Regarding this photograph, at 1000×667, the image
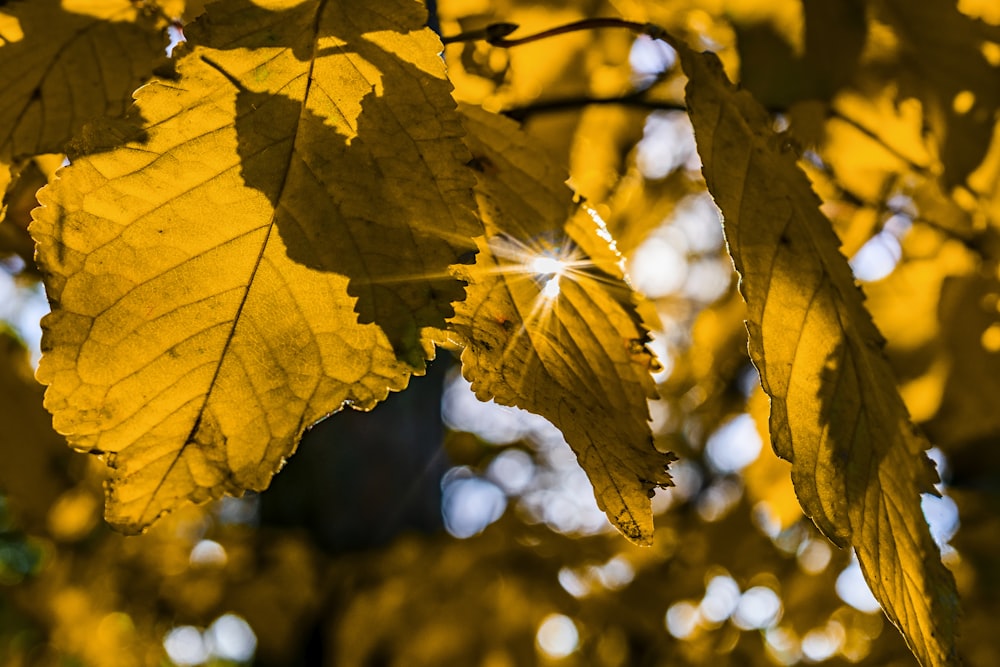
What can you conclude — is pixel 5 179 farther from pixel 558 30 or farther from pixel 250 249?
pixel 558 30

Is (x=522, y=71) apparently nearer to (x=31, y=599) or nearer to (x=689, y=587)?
(x=689, y=587)

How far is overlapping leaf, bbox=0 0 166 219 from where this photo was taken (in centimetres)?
51

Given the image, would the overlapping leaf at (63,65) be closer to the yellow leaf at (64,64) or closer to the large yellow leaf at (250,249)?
the yellow leaf at (64,64)

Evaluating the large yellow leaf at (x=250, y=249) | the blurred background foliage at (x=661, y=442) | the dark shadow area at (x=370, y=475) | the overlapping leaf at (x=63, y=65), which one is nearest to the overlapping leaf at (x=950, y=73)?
the blurred background foliage at (x=661, y=442)

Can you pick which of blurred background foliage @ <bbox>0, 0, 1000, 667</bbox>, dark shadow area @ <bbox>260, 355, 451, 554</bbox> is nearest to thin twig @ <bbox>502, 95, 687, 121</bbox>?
blurred background foliage @ <bbox>0, 0, 1000, 667</bbox>

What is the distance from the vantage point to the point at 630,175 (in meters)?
1.30

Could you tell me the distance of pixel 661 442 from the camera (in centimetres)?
272

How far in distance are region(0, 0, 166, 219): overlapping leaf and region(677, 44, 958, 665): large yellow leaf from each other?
1.29 ft

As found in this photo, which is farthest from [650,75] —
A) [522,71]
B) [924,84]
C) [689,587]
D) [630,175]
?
[689,587]

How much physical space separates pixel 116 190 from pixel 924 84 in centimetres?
70

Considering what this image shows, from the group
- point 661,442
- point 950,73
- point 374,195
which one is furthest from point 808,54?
point 661,442

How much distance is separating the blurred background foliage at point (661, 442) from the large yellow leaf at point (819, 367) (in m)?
0.11

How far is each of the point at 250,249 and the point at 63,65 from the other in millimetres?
278

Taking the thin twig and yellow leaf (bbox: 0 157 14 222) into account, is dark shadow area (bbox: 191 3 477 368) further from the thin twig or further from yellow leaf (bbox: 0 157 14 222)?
the thin twig
